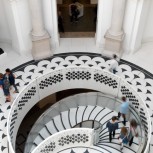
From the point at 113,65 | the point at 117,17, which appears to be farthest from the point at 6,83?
the point at 117,17

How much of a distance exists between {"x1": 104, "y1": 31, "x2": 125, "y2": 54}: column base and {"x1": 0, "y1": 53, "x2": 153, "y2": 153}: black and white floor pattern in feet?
1.59

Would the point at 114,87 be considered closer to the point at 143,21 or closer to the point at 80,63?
the point at 80,63

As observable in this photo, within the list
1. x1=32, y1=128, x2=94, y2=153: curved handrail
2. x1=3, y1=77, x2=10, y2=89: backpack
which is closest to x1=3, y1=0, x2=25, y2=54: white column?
x1=3, y1=77, x2=10, y2=89: backpack

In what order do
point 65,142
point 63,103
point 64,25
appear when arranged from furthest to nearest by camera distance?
point 64,25 < point 63,103 < point 65,142

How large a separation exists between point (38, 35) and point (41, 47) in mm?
521

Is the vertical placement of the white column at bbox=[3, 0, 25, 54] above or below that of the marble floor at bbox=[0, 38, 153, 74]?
above

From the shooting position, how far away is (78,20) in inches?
620

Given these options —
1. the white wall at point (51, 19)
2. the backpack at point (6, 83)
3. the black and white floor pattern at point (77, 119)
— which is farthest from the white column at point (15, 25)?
the black and white floor pattern at point (77, 119)

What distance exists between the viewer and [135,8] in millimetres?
11797

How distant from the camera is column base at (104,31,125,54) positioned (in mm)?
12422

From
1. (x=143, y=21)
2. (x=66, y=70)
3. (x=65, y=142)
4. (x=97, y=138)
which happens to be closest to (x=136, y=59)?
(x=143, y=21)

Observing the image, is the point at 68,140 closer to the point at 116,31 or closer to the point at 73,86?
the point at 73,86

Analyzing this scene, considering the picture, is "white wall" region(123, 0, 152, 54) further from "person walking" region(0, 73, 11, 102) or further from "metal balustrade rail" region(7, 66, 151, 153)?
"person walking" region(0, 73, 11, 102)

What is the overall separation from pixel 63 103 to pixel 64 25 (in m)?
5.10
